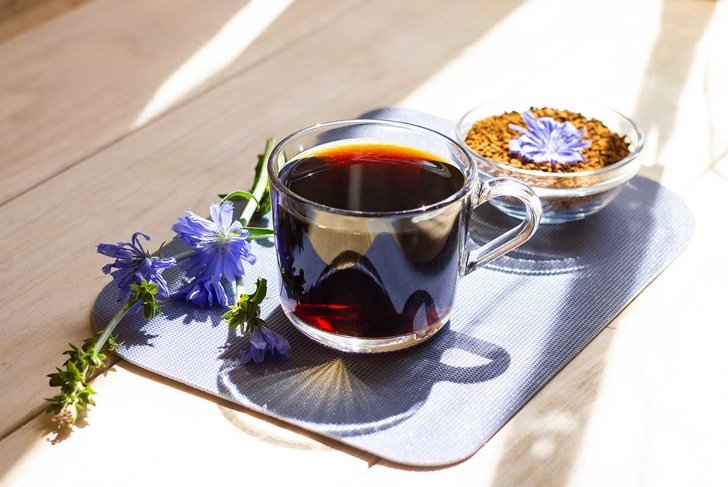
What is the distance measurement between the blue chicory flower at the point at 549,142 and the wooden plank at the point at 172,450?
394 mm

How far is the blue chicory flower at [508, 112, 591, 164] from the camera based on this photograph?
99 centimetres

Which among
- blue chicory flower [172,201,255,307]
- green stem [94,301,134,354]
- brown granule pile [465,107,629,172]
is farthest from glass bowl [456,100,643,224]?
green stem [94,301,134,354]

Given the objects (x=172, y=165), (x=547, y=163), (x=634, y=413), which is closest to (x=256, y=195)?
(x=172, y=165)

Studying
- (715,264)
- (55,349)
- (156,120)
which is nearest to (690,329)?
(715,264)

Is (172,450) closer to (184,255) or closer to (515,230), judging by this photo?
(184,255)

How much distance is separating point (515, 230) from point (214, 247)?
0.84 ft

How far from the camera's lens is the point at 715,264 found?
0.96 metres

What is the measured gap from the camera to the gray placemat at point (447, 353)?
75 centimetres

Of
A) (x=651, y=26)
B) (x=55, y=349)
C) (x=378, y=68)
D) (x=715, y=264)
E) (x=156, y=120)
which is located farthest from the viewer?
(x=651, y=26)

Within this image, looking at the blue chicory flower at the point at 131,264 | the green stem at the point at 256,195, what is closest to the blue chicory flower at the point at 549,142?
the green stem at the point at 256,195

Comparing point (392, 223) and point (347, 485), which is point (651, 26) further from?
point (347, 485)

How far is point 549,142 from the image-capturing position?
100 cm

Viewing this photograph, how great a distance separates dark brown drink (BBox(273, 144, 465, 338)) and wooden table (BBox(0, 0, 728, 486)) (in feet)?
0.35

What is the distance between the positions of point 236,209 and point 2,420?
334 mm
